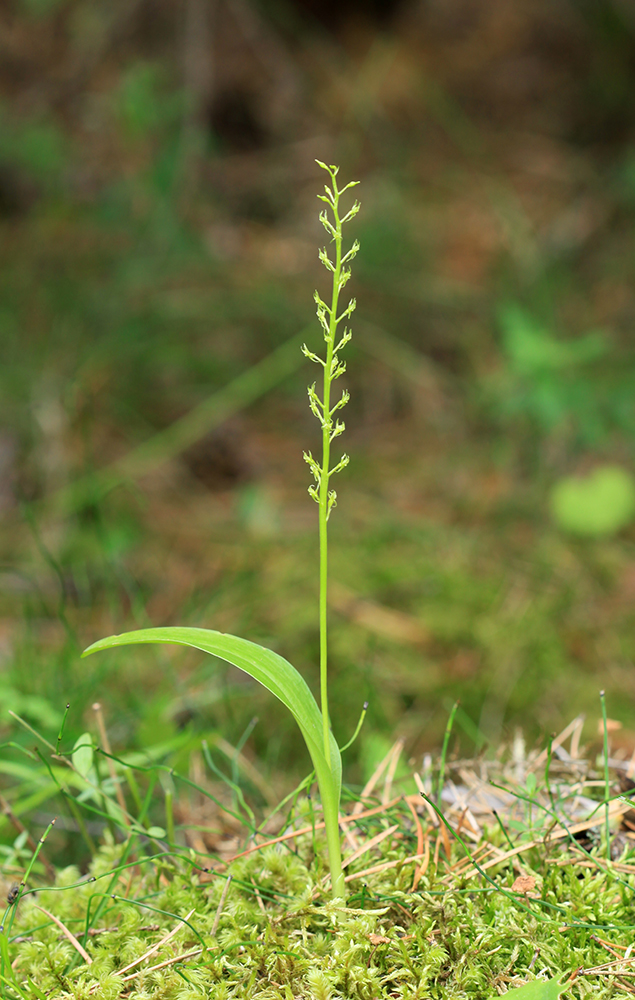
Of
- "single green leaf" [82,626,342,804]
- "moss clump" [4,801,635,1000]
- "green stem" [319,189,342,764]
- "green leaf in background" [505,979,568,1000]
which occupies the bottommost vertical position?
"moss clump" [4,801,635,1000]

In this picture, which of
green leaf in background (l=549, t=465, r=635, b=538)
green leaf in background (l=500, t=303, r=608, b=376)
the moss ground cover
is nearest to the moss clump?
the moss ground cover

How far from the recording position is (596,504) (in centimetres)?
289

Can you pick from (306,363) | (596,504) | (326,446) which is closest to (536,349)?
(596,504)

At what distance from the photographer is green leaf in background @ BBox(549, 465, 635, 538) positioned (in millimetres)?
2854

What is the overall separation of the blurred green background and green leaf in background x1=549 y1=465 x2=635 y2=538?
0.04 feet

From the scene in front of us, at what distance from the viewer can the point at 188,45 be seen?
15.4 ft

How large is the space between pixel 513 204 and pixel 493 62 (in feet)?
6.02

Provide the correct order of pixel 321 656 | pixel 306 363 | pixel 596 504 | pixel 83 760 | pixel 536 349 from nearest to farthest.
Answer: pixel 321 656 → pixel 83 760 → pixel 596 504 → pixel 536 349 → pixel 306 363

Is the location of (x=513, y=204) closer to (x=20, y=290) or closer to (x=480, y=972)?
(x=20, y=290)

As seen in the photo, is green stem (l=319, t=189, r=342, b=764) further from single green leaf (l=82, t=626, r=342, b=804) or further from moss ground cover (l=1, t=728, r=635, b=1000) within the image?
moss ground cover (l=1, t=728, r=635, b=1000)

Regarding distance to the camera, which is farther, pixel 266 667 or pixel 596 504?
pixel 596 504

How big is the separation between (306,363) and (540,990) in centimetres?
354

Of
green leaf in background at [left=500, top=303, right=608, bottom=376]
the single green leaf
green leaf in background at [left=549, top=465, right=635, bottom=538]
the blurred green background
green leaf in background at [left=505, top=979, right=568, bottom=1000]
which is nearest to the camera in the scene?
green leaf in background at [left=505, top=979, right=568, bottom=1000]

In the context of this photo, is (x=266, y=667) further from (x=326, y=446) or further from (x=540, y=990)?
(x=540, y=990)
